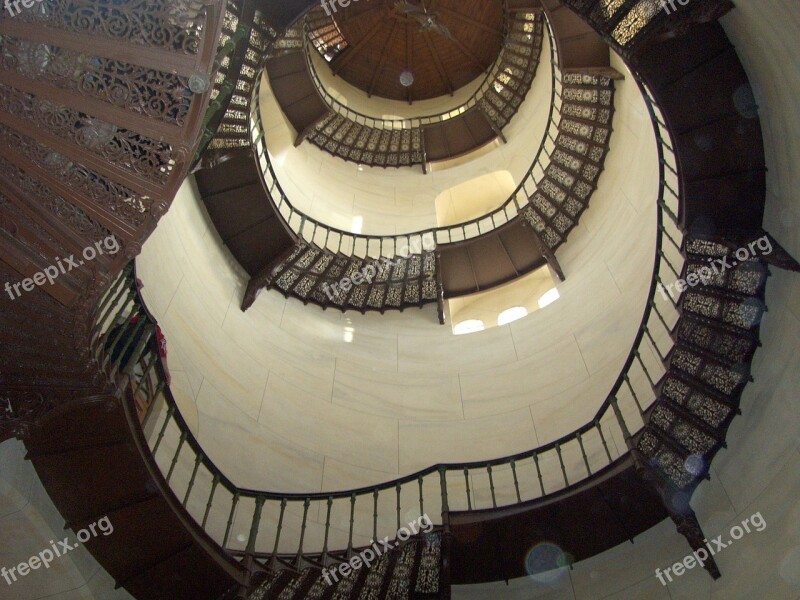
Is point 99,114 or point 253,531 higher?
point 99,114

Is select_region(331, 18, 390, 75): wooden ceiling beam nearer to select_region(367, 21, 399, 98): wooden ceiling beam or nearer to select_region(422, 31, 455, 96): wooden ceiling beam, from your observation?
select_region(367, 21, 399, 98): wooden ceiling beam

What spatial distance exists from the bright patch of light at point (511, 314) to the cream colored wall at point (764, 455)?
6.05 meters

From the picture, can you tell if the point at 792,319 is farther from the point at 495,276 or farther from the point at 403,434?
the point at 495,276

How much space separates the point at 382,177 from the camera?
17.7 metres

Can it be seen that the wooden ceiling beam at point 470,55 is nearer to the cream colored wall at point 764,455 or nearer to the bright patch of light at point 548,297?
the bright patch of light at point 548,297

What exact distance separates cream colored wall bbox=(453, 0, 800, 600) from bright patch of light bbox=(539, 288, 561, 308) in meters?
5.73

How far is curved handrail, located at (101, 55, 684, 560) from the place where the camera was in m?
7.55

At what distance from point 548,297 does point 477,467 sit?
5592mm

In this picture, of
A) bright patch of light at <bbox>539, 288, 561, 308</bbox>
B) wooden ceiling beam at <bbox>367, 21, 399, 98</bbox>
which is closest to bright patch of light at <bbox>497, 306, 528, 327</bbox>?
bright patch of light at <bbox>539, 288, 561, 308</bbox>

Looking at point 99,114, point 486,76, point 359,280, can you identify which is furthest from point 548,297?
point 99,114

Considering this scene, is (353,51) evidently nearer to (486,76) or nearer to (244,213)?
(486,76)

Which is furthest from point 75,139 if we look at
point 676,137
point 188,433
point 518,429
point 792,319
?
point 518,429

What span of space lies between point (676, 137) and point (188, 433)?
21.3ft

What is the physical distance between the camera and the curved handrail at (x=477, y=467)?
24.8 feet
